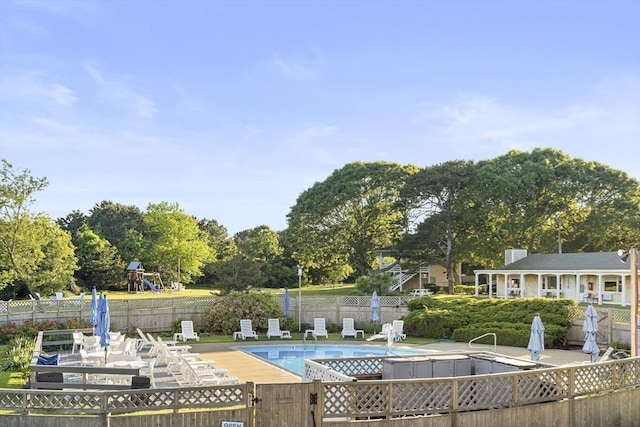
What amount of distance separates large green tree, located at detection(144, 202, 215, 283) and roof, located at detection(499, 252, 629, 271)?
95.8 feet

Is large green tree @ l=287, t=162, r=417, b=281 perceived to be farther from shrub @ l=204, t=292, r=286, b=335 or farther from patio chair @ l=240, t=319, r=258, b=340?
patio chair @ l=240, t=319, r=258, b=340

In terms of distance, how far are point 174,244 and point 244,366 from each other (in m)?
38.6

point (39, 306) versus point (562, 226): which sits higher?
point (562, 226)

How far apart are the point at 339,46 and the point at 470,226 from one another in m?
25.2

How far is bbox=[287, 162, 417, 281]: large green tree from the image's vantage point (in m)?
42.6

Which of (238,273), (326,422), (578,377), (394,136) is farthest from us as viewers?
(238,273)

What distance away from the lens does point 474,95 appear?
19.1 meters

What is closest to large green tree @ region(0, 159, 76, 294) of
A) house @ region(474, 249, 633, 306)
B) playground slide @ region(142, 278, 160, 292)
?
playground slide @ region(142, 278, 160, 292)

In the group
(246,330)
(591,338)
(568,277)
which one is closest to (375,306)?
(246,330)

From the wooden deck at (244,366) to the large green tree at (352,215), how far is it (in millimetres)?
23141

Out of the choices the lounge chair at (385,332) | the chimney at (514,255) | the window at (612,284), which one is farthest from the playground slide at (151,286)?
the window at (612,284)

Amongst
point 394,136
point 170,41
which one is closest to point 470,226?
point 394,136

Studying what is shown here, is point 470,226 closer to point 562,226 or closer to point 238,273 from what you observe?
point 562,226

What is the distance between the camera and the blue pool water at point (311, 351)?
1922 cm
